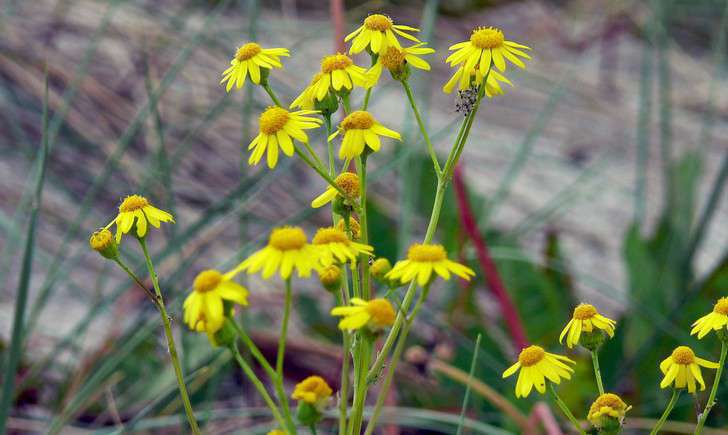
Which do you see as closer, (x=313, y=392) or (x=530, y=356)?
(x=313, y=392)

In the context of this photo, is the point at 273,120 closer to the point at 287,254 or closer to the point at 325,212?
the point at 287,254

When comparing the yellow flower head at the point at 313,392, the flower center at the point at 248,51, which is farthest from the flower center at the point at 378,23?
the yellow flower head at the point at 313,392

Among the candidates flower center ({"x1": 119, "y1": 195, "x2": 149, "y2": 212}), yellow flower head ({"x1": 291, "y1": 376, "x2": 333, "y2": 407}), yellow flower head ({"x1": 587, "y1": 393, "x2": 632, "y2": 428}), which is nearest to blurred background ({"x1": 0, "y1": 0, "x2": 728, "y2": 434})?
flower center ({"x1": 119, "y1": 195, "x2": 149, "y2": 212})

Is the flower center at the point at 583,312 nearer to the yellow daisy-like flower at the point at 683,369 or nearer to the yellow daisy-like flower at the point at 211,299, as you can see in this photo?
the yellow daisy-like flower at the point at 683,369

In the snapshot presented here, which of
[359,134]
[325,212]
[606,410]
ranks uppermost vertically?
[359,134]

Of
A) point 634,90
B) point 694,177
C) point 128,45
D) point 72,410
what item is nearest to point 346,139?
point 72,410

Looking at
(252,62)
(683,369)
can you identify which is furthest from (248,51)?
(683,369)
